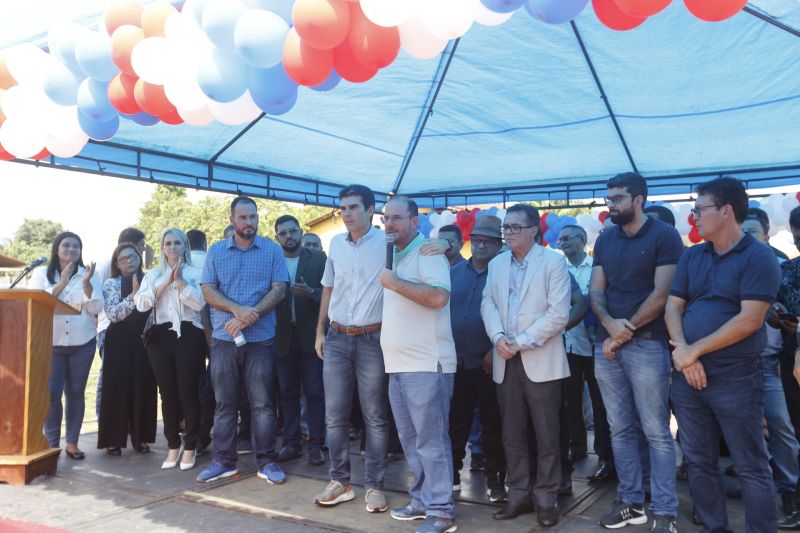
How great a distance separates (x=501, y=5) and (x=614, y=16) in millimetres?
549

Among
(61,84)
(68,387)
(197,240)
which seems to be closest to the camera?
(61,84)

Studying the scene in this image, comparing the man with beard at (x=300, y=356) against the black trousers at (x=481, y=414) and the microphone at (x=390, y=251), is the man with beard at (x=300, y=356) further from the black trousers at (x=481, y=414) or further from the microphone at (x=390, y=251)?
the microphone at (x=390, y=251)

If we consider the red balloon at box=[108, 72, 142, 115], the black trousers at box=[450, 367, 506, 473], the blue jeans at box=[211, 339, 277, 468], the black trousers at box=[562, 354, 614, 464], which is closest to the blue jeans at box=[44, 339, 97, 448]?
the blue jeans at box=[211, 339, 277, 468]

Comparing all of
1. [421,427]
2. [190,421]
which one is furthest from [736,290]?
[190,421]

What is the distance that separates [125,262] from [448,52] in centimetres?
342

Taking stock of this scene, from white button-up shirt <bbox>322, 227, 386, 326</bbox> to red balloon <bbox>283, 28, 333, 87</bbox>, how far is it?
1171 millimetres

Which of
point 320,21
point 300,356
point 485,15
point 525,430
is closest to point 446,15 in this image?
point 485,15

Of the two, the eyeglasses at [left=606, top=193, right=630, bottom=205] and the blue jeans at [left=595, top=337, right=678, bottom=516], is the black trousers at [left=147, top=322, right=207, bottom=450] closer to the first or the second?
the blue jeans at [left=595, top=337, right=678, bottom=516]

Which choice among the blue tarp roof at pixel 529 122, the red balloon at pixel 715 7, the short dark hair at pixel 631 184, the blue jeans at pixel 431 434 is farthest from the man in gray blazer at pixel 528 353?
the blue tarp roof at pixel 529 122

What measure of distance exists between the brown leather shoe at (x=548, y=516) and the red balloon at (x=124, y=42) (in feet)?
12.1

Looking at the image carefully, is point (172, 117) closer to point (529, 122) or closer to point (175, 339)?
point (175, 339)

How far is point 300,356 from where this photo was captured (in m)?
5.50

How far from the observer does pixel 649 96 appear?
6.18 meters

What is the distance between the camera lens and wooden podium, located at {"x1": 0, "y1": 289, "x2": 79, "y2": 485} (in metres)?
4.70
